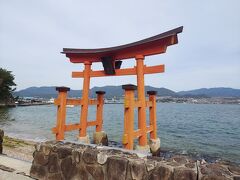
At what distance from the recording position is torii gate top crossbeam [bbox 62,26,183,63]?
7.93 m

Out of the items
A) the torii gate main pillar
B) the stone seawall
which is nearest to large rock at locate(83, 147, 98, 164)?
the stone seawall

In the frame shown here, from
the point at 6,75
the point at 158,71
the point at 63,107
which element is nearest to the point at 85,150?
the point at 158,71

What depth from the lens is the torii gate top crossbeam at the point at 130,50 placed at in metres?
7.93

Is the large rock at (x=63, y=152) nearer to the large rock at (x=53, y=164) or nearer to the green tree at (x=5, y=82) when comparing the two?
the large rock at (x=53, y=164)

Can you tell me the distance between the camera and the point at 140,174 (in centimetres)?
311

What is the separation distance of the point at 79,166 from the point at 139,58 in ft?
19.8

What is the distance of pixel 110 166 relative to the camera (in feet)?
11.1

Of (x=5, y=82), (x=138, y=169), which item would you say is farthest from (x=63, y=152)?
(x=5, y=82)

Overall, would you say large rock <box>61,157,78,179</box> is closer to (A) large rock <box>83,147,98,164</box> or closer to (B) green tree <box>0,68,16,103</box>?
(A) large rock <box>83,147,98,164</box>

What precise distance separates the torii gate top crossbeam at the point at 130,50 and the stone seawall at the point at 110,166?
5584mm

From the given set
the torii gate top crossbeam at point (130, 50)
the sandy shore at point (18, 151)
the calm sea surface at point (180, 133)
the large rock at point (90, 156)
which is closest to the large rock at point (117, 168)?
the large rock at point (90, 156)

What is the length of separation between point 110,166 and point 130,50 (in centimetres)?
648

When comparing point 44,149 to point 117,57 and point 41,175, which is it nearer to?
point 41,175

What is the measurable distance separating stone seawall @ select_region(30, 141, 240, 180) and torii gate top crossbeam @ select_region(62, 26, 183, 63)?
18.3 feet
